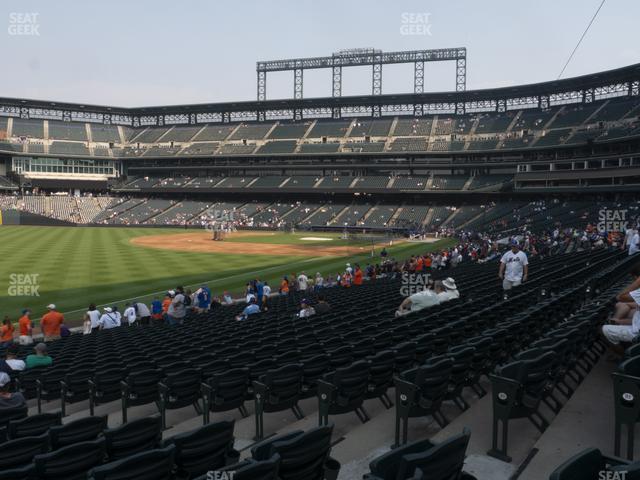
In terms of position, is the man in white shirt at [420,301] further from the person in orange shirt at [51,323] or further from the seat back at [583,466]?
the person in orange shirt at [51,323]

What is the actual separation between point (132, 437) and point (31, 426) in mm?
1937

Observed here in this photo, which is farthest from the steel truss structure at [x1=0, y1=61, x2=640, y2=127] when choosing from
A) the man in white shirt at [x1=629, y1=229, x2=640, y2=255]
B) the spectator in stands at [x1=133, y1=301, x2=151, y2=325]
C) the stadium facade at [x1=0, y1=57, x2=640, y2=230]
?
the spectator in stands at [x1=133, y1=301, x2=151, y2=325]

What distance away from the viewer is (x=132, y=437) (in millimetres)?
5090

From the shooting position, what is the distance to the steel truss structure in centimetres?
7338

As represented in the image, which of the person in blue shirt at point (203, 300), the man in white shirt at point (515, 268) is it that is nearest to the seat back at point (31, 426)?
the man in white shirt at point (515, 268)

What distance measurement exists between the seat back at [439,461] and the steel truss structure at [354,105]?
6980 cm

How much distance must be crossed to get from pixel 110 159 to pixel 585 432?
110070 mm

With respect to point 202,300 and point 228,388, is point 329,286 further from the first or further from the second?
point 228,388

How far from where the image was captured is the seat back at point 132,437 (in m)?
4.92

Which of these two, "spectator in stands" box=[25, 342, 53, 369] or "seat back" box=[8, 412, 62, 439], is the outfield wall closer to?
"spectator in stands" box=[25, 342, 53, 369]

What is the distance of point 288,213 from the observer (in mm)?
86875

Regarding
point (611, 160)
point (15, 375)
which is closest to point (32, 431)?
point (15, 375)

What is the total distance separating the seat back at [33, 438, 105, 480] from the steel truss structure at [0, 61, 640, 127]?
70828 mm

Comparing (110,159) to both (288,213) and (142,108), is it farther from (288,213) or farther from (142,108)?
(288,213)
